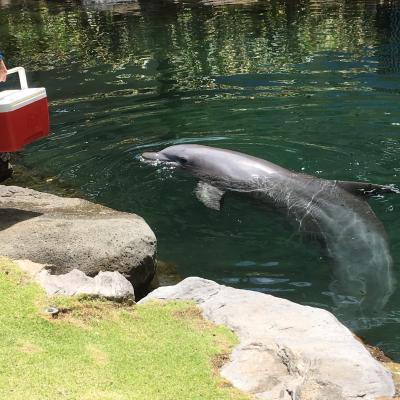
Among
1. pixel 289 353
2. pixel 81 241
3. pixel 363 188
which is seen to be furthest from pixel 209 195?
pixel 289 353

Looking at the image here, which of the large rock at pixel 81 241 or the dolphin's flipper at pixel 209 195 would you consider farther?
the dolphin's flipper at pixel 209 195

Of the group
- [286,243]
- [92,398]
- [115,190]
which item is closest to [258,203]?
[286,243]

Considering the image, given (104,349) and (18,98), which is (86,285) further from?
(18,98)

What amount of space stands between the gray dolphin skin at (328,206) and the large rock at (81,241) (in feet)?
5.33

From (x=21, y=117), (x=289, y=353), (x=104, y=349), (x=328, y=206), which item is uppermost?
(x=21, y=117)

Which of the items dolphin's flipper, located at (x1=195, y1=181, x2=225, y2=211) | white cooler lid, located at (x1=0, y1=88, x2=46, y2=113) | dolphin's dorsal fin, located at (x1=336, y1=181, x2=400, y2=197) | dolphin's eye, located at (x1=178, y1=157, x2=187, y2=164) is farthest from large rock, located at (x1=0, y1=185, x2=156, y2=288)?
dolphin's eye, located at (x1=178, y1=157, x2=187, y2=164)

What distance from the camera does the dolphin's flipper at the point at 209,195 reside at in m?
7.22

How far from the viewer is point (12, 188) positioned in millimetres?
6898

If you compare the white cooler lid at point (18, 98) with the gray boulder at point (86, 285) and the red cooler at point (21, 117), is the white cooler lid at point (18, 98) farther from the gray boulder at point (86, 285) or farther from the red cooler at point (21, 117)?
the gray boulder at point (86, 285)

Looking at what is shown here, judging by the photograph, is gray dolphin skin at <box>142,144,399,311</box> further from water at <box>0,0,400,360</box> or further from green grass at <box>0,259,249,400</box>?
green grass at <box>0,259,249,400</box>

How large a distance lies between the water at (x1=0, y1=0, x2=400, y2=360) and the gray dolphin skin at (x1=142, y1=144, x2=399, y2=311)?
14 centimetres

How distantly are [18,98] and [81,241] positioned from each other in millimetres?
1270

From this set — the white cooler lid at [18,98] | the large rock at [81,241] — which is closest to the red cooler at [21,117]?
the white cooler lid at [18,98]

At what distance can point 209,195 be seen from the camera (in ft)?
24.2
